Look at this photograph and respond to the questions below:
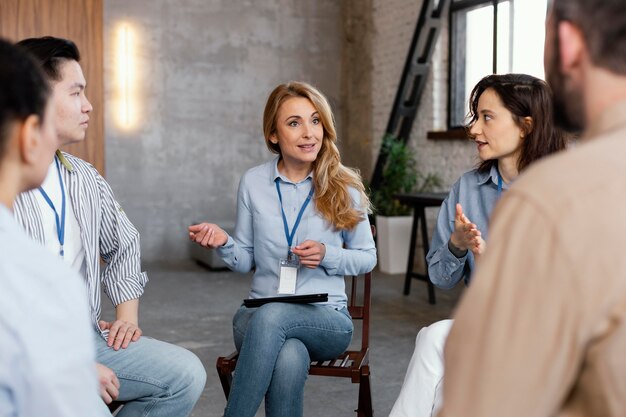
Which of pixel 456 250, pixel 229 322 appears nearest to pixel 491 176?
pixel 456 250

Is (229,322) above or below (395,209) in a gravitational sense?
below

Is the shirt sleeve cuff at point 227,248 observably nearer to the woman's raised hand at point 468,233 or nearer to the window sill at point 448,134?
the woman's raised hand at point 468,233

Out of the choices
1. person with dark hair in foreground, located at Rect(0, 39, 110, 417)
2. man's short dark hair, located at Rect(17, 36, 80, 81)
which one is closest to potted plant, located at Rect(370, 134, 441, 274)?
man's short dark hair, located at Rect(17, 36, 80, 81)

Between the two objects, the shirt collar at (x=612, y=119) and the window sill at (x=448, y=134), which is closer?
the shirt collar at (x=612, y=119)

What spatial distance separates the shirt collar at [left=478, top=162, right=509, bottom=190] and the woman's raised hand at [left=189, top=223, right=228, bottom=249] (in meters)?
0.90

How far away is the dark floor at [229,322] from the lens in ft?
12.3

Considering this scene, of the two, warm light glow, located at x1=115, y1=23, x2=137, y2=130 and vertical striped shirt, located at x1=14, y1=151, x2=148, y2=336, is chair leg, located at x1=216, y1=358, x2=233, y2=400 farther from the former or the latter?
warm light glow, located at x1=115, y1=23, x2=137, y2=130

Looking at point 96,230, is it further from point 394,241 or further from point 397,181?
point 397,181

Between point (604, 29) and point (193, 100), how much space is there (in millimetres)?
8003

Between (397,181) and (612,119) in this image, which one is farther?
(397,181)

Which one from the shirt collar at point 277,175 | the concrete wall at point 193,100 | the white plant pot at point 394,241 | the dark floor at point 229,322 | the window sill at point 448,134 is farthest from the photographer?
the concrete wall at point 193,100

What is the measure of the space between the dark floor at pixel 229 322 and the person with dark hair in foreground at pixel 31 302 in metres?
2.44

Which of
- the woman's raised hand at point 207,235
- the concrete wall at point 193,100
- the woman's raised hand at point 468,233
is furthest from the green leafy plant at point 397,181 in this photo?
the woman's raised hand at point 468,233

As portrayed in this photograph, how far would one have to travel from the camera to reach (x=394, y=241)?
7.36 m
